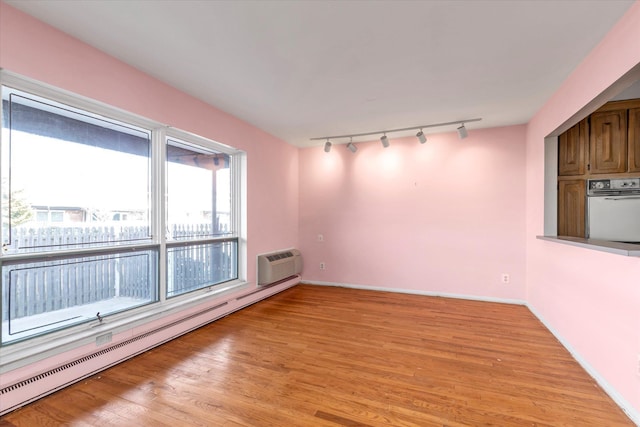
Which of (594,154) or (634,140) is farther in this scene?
(594,154)

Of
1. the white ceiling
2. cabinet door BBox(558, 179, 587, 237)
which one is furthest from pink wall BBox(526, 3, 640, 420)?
cabinet door BBox(558, 179, 587, 237)

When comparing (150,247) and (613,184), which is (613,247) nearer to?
(613,184)

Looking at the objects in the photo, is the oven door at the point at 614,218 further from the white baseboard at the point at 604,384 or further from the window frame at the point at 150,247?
the window frame at the point at 150,247

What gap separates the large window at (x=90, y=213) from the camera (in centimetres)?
202

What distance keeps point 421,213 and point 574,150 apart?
2.07 meters

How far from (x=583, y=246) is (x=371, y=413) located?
2.20 meters

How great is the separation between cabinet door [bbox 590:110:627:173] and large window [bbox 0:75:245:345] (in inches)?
190

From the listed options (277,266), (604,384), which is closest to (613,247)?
(604,384)

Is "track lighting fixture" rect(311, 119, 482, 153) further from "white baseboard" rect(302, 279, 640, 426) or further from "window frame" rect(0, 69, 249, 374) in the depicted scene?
"white baseboard" rect(302, 279, 640, 426)

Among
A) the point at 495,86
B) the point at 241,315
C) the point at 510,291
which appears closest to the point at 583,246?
the point at 495,86

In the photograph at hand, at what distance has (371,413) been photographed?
182cm

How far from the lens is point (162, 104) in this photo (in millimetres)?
2869

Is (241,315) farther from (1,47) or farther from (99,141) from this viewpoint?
(1,47)

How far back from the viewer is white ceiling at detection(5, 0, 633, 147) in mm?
1835
